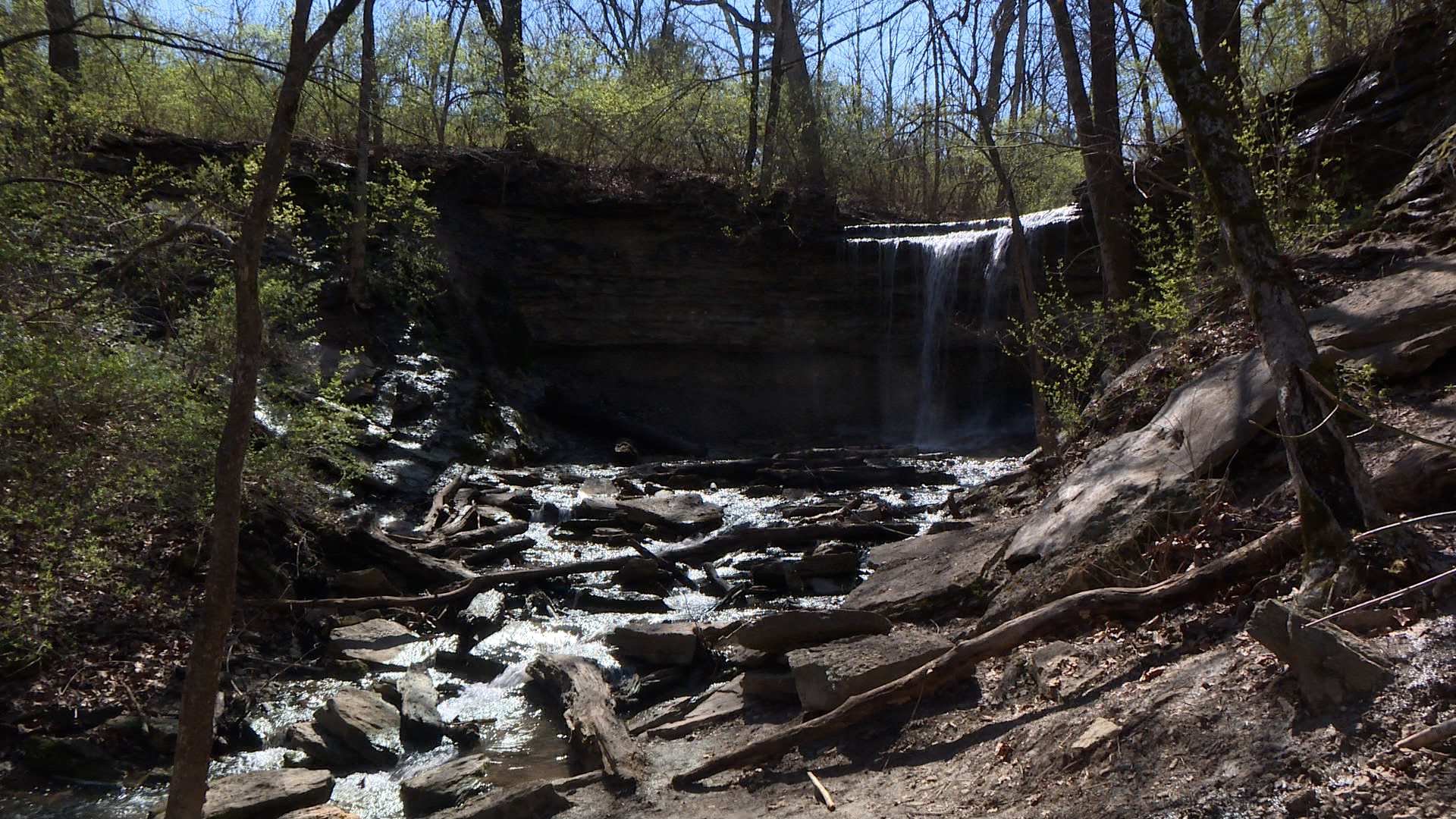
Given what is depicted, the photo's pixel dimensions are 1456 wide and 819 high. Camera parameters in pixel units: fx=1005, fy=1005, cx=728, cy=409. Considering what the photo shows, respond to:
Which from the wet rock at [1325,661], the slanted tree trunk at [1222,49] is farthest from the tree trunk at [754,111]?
the wet rock at [1325,661]

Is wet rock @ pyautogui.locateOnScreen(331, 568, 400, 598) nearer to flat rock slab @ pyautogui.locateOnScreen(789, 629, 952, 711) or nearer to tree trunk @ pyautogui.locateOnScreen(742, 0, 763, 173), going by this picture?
flat rock slab @ pyautogui.locateOnScreen(789, 629, 952, 711)

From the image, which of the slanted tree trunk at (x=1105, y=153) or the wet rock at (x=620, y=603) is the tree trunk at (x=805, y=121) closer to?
the slanted tree trunk at (x=1105, y=153)

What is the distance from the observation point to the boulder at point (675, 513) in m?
12.7

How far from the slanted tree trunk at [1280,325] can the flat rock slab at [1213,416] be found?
899 mm

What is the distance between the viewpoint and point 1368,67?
997 cm

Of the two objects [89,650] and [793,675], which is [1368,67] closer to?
[793,675]

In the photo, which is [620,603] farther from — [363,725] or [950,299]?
[950,299]

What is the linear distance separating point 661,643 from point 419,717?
190 centimetres

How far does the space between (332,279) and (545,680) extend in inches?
501

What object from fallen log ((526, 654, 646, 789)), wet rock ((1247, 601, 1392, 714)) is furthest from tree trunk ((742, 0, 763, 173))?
wet rock ((1247, 601, 1392, 714))

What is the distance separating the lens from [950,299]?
2048cm

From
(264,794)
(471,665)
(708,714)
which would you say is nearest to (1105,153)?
(708,714)

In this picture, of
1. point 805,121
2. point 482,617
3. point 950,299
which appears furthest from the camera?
point 805,121

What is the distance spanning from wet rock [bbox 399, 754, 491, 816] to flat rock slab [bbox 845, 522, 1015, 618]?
10.3ft
